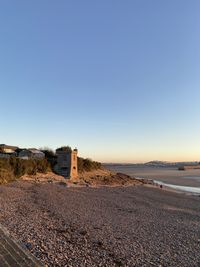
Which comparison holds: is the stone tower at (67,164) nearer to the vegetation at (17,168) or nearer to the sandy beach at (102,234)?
the vegetation at (17,168)

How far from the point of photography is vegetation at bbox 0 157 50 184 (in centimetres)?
2850

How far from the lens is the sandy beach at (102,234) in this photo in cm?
814

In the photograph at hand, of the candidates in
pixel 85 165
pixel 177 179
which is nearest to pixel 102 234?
pixel 85 165

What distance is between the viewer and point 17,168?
3173 centimetres

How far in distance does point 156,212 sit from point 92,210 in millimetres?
3978

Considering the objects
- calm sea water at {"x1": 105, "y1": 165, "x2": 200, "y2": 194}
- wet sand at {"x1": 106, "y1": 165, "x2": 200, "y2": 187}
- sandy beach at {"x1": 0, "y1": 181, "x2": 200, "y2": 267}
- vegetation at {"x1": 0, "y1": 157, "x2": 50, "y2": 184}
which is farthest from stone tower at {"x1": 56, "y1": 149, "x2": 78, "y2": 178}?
sandy beach at {"x1": 0, "y1": 181, "x2": 200, "y2": 267}

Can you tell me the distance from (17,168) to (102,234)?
2280 centimetres

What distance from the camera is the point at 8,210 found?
44.5 feet

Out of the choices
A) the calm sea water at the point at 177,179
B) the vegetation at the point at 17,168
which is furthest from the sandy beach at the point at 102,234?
the calm sea water at the point at 177,179

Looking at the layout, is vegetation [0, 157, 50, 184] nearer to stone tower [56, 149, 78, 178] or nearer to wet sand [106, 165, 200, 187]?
stone tower [56, 149, 78, 178]

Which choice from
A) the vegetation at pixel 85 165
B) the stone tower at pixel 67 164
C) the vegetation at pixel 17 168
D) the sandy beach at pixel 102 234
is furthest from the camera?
the vegetation at pixel 85 165

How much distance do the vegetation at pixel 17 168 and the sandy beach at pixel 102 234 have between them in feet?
38.3

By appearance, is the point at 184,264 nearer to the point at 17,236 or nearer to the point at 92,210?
the point at 17,236

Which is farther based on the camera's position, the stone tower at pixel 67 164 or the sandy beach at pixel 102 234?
the stone tower at pixel 67 164
